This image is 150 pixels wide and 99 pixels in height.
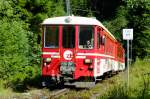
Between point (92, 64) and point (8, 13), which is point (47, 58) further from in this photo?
point (8, 13)

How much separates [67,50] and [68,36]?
0.61 meters

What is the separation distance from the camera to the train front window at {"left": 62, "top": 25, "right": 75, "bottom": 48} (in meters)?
20.8

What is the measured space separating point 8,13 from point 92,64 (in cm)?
843

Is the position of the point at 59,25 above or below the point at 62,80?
above

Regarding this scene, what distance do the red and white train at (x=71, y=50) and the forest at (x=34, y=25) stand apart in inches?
93.7

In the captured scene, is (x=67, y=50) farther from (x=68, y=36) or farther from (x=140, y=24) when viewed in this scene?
Answer: (x=140, y=24)

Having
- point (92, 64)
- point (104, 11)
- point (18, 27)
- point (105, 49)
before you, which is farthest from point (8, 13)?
point (104, 11)

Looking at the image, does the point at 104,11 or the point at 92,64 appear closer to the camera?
the point at 92,64

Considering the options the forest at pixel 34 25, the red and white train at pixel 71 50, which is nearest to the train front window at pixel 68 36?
the red and white train at pixel 71 50

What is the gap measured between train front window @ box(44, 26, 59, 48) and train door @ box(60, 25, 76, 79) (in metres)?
0.24

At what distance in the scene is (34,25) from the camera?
3656 cm

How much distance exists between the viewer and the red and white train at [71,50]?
67.2 ft

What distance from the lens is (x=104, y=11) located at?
5706 cm

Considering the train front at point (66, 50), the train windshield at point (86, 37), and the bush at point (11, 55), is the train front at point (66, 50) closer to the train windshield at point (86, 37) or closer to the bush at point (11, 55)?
the train windshield at point (86, 37)
